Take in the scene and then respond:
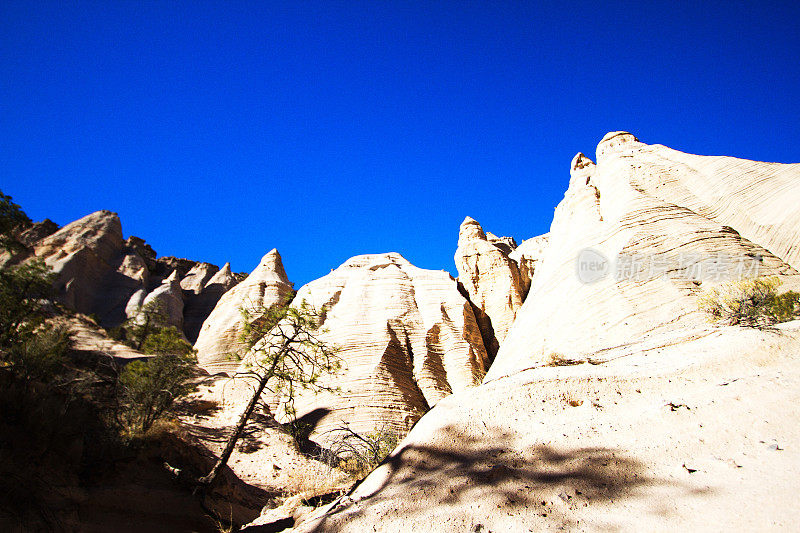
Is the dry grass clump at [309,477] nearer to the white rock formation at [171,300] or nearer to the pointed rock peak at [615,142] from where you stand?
the pointed rock peak at [615,142]

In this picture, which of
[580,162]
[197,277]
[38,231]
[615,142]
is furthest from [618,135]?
[38,231]

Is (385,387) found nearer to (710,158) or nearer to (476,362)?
(476,362)

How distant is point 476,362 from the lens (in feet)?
58.3

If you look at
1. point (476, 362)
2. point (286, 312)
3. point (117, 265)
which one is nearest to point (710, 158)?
point (476, 362)

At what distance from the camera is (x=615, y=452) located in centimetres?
375

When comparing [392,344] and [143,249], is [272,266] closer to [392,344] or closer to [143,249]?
[392,344]

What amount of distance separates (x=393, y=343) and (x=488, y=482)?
1426 centimetres

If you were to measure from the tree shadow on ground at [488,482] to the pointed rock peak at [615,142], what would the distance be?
1761 cm

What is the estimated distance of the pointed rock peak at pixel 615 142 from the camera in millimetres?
17750

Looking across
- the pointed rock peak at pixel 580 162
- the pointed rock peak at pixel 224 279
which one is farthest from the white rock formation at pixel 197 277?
the pointed rock peak at pixel 580 162

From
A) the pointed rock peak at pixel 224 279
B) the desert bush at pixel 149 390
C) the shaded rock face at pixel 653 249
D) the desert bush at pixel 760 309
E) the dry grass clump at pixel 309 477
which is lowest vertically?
the dry grass clump at pixel 309 477

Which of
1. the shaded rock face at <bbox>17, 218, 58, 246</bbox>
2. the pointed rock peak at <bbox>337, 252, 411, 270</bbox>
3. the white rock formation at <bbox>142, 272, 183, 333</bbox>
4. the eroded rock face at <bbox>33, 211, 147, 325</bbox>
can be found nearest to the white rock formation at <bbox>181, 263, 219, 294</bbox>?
the white rock formation at <bbox>142, 272, 183, 333</bbox>

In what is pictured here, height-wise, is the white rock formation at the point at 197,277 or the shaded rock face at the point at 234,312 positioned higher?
the white rock formation at the point at 197,277

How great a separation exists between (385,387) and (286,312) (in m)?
7.13
